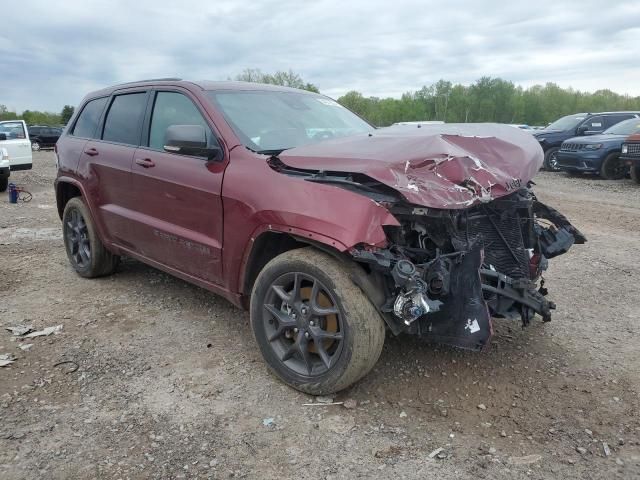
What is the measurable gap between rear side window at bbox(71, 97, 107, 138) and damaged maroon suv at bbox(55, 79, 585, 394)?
80 cm

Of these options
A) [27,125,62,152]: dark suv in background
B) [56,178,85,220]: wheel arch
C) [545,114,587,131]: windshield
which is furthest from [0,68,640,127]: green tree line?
[56,178,85,220]: wheel arch

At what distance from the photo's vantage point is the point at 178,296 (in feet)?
16.0

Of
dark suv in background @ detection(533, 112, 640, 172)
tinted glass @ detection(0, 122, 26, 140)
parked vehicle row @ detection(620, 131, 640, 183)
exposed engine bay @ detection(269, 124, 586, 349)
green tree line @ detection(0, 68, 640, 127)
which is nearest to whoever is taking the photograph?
exposed engine bay @ detection(269, 124, 586, 349)

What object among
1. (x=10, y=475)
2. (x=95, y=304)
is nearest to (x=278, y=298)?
(x=10, y=475)

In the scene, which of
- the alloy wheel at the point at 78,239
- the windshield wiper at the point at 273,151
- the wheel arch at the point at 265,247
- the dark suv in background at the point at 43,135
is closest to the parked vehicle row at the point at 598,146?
the windshield wiper at the point at 273,151

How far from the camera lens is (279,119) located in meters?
4.00

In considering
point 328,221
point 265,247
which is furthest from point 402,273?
point 265,247

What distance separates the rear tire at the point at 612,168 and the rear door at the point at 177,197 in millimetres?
12779

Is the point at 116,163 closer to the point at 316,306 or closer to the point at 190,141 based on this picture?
the point at 190,141

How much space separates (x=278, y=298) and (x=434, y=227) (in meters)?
1.02

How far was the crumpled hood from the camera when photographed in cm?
288

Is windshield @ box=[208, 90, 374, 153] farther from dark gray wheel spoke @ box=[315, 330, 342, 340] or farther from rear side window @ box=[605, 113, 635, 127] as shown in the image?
rear side window @ box=[605, 113, 635, 127]

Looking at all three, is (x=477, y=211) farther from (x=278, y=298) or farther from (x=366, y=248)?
(x=278, y=298)

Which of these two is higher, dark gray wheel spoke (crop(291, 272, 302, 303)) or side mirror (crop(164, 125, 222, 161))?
side mirror (crop(164, 125, 222, 161))
